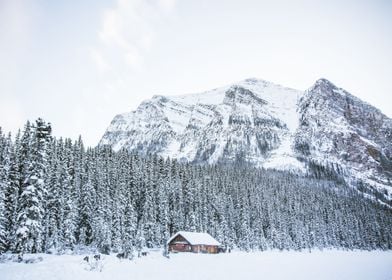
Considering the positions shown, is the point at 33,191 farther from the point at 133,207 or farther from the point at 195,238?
the point at 195,238

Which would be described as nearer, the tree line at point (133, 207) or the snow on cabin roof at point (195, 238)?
the tree line at point (133, 207)

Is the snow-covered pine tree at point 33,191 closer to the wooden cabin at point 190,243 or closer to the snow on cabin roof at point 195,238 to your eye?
the snow on cabin roof at point 195,238

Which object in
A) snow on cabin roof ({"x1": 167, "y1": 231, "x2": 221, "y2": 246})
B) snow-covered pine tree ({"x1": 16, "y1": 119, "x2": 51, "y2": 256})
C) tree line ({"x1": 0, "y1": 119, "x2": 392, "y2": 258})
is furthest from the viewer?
Answer: snow on cabin roof ({"x1": 167, "y1": 231, "x2": 221, "y2": 246})

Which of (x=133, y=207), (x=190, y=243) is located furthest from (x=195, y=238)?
(x=133, y=207)

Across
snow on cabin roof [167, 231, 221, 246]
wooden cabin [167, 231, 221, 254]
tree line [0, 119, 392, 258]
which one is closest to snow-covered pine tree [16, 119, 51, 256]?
tree line [0, 119, 392, 258]

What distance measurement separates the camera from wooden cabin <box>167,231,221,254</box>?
77125 millimetres

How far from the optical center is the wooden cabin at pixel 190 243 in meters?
77.1

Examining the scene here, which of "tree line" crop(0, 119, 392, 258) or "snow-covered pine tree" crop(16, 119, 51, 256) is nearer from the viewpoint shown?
"snow-covered pine tree" crop(16, 119, 51, 256)

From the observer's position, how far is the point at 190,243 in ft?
250

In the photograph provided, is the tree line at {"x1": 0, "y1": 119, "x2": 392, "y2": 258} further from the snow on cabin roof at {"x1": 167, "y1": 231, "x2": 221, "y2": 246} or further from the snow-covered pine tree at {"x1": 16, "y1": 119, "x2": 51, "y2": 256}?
the snow on cabin roof at {"x1": 167, "y1": 231, "x2": 221, "y2": 246}

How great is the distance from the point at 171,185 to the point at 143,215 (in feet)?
46.5

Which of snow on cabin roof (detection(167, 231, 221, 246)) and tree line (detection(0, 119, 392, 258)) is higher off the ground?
tree line (detection(0, 119, 392, 258))

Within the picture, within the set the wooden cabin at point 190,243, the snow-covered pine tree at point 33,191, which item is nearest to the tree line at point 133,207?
the snow-covered pine tree at point 33,191

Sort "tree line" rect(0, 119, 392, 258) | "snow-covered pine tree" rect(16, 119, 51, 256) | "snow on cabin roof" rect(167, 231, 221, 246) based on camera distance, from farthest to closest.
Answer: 1. "snow on cabin roof" rect(167, 231, 221, 246)
2. "tree line" rect(0, 119, 392, 258)
3. "snow-covered pine tree" rect(16, 119, 51, 256)
